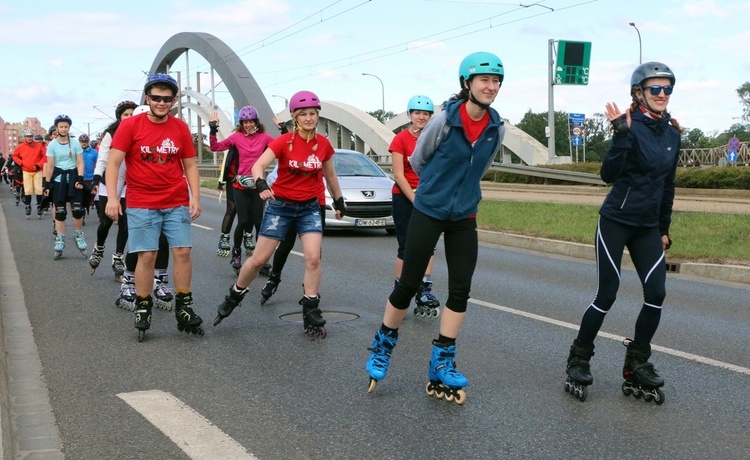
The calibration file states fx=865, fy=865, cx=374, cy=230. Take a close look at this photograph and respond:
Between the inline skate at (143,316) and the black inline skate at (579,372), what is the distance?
124 inches

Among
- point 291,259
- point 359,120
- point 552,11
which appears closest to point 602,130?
point 359,120

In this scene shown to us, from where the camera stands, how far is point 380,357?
16.3 ft

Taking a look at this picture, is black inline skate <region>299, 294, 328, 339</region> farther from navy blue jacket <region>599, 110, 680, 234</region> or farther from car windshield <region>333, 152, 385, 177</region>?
car windshield <region>333, 152, 385, 177</region>

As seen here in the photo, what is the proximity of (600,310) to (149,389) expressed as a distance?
8.81ft

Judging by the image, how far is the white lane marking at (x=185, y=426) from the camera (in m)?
4.00

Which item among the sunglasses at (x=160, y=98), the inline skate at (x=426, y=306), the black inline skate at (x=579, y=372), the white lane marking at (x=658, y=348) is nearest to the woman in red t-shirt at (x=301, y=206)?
the sunglasses at (x=160, y=98)

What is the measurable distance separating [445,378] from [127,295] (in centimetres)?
408

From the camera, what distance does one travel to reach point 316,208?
690cm

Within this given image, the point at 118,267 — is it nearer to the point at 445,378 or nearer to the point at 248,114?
the point at 248,114

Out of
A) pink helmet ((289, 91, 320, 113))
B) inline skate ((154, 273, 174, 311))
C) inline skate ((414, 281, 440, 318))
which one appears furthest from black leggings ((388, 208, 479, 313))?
inline skate ((154, 273, 174, 311))

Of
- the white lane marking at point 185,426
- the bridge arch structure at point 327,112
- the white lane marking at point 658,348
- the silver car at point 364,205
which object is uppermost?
the bridge arch structure at point 327,112

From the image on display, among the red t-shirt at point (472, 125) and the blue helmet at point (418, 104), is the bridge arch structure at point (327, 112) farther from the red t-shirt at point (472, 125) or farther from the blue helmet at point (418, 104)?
the red t-shirt at point (472, 125)

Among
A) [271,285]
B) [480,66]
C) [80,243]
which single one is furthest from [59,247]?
[480,66]

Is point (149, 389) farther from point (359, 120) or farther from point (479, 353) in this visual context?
point (359, 120)
